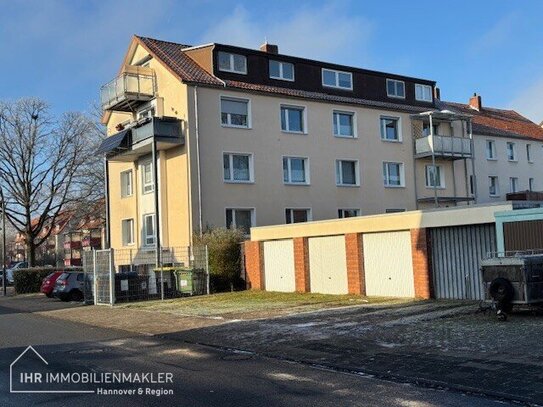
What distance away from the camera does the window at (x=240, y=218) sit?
2938 cm

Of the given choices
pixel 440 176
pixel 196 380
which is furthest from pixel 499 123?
pixel 196 380

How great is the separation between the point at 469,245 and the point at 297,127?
1644cm

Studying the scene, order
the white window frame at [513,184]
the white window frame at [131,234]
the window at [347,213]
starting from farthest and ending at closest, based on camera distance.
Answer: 1. the white window frame at [513,184]
2. the white window frame at [131,234]
3. the window at [347,213]

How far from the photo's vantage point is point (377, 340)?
11.5m

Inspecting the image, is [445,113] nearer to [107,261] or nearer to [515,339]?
[107,261]

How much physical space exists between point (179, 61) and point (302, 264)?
13.4 m

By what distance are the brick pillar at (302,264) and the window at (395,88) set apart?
16236 mm

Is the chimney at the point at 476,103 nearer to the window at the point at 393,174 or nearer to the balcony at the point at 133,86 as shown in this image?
the window at the point at 393,174

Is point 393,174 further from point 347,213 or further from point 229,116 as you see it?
point 229,116

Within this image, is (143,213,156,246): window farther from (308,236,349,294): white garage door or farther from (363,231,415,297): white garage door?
(363,231,415,297): white garage door

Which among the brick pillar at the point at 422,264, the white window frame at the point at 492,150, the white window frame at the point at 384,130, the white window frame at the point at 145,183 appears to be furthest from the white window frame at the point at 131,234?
the white window frame at the point at 492,150

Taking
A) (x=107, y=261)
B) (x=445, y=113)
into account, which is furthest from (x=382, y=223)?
(x=445, y=113)

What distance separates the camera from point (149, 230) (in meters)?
32.1

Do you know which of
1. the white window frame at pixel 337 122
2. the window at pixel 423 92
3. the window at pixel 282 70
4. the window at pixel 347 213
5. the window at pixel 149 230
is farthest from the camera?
the window at pixel 423 92
